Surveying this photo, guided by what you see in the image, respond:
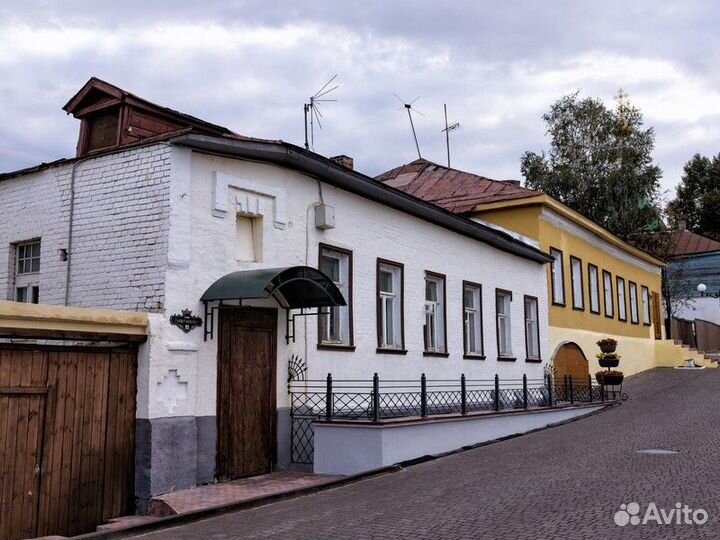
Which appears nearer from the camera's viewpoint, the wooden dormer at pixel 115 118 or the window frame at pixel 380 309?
the wooden dormer at pixel 115 118

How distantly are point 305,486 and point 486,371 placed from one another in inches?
334

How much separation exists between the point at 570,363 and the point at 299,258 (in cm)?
1355

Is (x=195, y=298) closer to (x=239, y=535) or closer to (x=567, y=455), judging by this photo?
(x=239, y=535)

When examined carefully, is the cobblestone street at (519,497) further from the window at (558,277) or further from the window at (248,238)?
the window at (558,277)

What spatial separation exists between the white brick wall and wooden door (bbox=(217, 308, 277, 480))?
52.7 inches

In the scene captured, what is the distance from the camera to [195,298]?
10117 millimetres

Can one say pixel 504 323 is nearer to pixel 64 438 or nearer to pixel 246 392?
pixel 246 392

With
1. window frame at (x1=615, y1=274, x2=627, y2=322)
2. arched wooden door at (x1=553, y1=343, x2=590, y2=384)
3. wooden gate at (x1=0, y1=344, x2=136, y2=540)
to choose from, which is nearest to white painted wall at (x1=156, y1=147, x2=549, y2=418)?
wooden gate at (x1=0, y1=344, x2=136, y2=540)

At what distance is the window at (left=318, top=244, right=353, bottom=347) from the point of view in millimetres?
12802

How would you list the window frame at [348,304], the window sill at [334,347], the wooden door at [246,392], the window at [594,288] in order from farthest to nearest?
the window at [594,288], the window frame at [348,304], the window sill at [334,347], the wooden door at [246,392]

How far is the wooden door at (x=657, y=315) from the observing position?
33.4 m

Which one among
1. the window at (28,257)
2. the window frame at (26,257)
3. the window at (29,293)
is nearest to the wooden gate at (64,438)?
the window at (29,293)

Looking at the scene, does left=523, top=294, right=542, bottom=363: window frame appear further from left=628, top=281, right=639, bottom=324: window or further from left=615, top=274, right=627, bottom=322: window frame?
left=628, top=281, right=639, bottom=324: window

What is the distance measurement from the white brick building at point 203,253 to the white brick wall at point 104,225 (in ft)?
0.08
